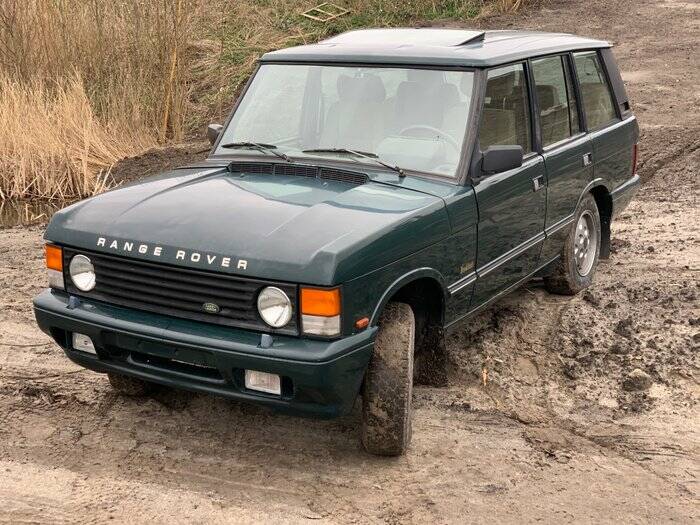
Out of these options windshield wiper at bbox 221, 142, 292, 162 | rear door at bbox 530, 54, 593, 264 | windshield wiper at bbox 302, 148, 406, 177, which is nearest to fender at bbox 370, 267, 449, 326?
windshield wiper at bbox 302, 148, 406, 177

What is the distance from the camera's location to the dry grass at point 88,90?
10.5m

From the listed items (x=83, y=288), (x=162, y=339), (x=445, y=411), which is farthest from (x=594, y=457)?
(x=83, y=288)

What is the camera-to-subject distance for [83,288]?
4.23 meters

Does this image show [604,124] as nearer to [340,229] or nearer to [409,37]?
[409,37]

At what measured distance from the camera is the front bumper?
371 cm

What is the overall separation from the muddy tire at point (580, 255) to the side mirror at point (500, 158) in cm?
158

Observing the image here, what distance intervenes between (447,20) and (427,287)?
44.3 feet

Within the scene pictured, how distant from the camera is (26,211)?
32.6ft

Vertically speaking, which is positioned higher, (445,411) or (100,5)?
(100,5)

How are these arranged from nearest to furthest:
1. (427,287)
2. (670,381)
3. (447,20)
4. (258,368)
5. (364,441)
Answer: (258,368)
(364,441)
(427,287)
(670,381)
(447,20)

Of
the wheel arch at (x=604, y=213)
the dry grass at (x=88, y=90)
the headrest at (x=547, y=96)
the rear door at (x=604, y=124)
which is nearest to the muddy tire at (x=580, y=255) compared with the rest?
the wheel arch at (x=604, y=213)

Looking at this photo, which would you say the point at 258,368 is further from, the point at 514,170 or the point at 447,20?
the point at 447,20

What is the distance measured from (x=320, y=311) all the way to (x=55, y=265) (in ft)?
4.59

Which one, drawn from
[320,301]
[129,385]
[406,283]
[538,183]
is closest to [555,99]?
[538,183]
